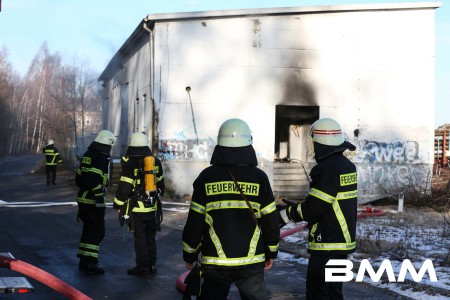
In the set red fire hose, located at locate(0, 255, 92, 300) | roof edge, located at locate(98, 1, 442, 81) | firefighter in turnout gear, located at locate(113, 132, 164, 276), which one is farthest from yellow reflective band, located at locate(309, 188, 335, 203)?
roof edge, located at locate(98, 1, 442, 81)

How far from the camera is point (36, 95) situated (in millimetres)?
79812

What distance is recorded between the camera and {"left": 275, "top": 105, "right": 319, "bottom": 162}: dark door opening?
74.3 feet

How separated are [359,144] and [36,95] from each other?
2611 inches

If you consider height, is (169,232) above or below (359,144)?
below

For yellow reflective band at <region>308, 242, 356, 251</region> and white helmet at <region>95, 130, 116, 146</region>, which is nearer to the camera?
yellow reflective band at <region>308, 242, 356, 251</region>

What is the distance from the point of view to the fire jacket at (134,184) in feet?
26.9

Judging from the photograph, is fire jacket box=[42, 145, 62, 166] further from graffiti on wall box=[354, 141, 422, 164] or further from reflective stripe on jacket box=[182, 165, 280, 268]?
reflective stripe on jacket box=[182, 165, 280, 268]


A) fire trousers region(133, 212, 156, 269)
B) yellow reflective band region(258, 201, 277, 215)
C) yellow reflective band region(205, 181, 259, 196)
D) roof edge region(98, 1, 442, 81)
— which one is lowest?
fire trousers region(133, 212, 156, 269)

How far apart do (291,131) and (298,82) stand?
9.74ft

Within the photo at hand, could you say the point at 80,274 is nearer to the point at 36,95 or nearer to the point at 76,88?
the point at 76,88

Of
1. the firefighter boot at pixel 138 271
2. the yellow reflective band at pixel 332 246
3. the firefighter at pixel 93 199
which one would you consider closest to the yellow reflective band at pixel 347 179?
the yellow reflective band at pixel 332 246

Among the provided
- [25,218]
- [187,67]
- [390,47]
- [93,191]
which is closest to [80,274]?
[93,191]

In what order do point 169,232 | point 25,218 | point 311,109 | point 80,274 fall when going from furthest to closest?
1. point 311,109
2. point 25,218
3. point 169,232
4. point 80,274

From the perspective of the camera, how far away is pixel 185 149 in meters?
20.7
